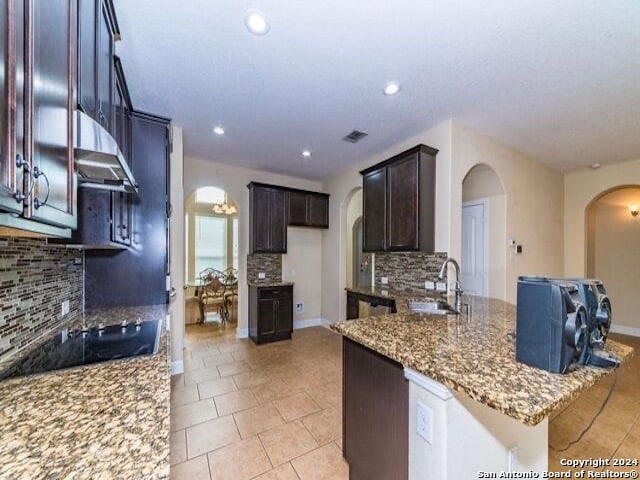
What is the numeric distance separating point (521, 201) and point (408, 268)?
6.30 ft

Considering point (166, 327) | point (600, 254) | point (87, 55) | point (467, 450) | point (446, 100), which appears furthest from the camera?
point (600, 254)

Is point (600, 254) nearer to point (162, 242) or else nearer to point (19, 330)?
point (162, 242)

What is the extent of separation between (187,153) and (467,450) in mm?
4392

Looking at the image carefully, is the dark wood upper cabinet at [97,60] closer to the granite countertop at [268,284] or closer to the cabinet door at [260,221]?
the cabinet door at [260,221]

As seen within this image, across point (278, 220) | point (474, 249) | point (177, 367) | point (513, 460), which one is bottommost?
point (177, 367)

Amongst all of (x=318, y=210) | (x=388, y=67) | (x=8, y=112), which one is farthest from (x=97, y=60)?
(x=318, y=210)

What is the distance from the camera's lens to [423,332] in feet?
4.75

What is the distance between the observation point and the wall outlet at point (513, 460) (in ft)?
3.98

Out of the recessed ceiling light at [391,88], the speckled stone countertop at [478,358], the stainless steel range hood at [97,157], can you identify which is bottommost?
the speckled stone countertop at [478,358]

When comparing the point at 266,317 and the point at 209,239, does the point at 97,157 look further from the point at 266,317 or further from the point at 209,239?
the point at 209,239

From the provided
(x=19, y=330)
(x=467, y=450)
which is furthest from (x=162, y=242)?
(x=467, y=450)

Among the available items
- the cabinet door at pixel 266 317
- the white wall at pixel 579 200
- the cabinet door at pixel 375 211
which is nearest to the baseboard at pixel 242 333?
the cabinet door at pixel 266 317

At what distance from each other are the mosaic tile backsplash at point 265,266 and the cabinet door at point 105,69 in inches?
125

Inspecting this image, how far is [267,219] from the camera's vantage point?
449 cm
